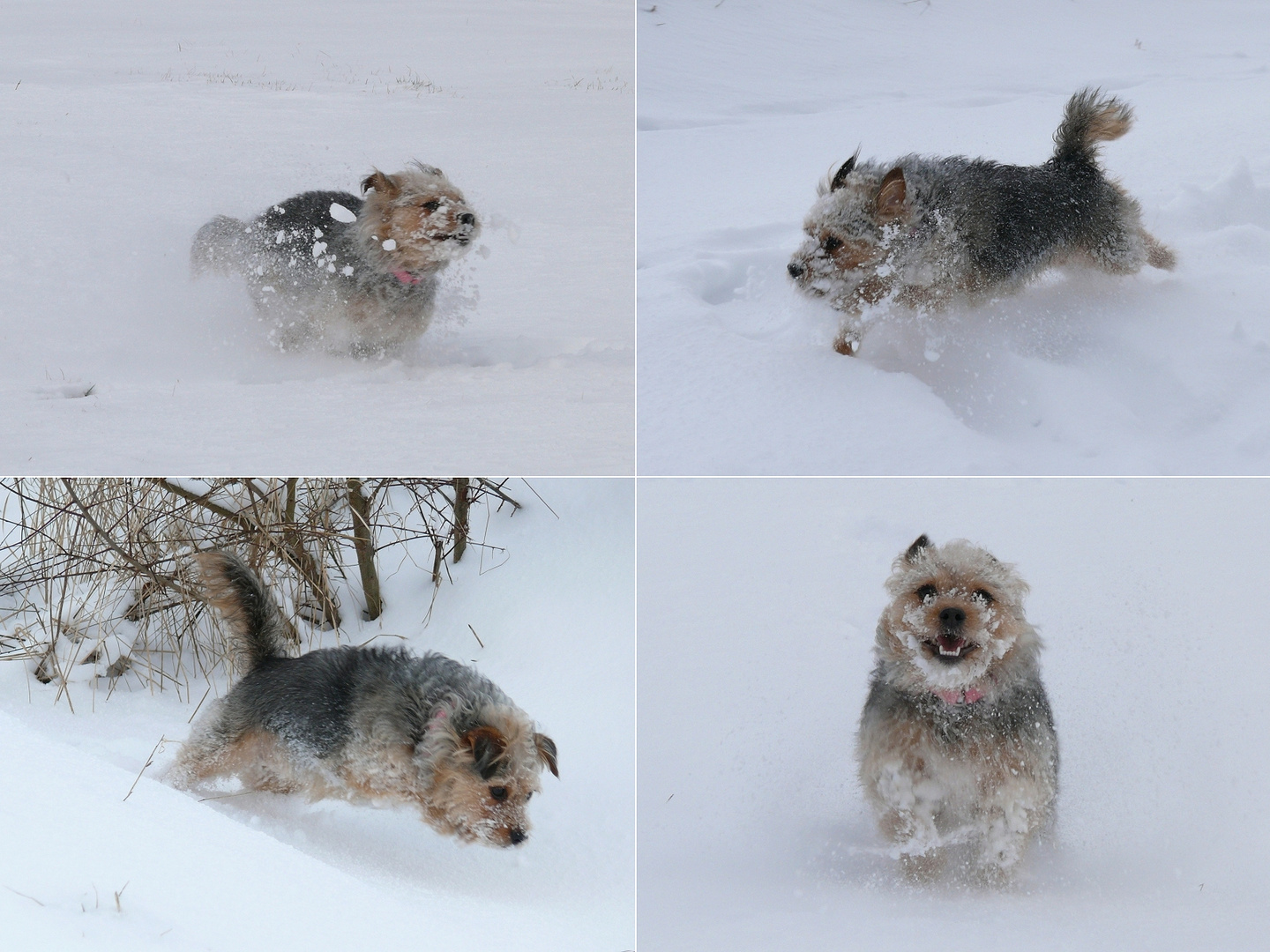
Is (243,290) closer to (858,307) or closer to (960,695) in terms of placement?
(858,307)

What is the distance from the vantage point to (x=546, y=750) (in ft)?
13.2

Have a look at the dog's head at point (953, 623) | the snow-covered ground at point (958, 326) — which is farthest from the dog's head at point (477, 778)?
the dog's head at point (953, 623)

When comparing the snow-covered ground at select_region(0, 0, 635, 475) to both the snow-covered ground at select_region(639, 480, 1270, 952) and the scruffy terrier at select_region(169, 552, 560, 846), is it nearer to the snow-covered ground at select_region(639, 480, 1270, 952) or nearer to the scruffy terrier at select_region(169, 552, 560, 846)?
the scruffy terrier at select_region(169, 552, 560, 846)

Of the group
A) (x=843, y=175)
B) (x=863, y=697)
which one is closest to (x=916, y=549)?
(x=863, y=697)

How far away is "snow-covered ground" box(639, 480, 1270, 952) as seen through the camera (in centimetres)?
338

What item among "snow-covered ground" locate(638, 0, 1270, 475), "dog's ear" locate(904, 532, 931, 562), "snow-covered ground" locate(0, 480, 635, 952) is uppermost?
"snow-covered ground" locate(638, 0, 1270, 475)

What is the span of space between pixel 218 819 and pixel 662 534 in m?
2.97

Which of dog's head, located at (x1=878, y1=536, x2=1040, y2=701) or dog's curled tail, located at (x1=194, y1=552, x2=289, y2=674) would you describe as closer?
dog's head, located at (x1=878, y1=536, x2=1040, y2=701)

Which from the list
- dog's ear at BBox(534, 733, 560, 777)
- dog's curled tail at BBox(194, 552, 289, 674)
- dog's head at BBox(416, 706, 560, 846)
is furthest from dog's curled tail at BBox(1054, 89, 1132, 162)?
dog's curled tail at BBox(194, 552, 289, 674)

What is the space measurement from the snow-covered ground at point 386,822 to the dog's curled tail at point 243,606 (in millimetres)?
613

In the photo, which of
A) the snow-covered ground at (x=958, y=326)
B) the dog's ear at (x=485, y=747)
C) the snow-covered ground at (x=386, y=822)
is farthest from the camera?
the snow-covered ground at (x=958, y=326)

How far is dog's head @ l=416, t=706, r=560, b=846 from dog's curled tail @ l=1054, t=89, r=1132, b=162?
4.32 m

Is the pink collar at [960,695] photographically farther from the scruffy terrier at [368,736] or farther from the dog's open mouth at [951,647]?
the scruffy terrier at [368,736]

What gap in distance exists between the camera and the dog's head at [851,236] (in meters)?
4.59
